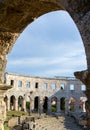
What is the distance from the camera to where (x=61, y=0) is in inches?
168

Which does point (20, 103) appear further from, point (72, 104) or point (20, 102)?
point (72, 104)

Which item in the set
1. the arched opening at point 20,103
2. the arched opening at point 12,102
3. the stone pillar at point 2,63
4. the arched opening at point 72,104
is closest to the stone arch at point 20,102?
the arched opening at point 20,103

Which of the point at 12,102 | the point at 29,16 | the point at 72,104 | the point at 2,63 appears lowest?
the point at 72,104

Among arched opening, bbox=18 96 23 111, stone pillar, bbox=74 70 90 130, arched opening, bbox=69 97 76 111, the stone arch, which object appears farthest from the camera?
arched opening, bbox=69 97 76 111

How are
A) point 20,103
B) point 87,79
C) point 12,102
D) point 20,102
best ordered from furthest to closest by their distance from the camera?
point 20,102 → point 20,103 → point 12,102 → point 87,79

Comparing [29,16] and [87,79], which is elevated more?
[29,16]

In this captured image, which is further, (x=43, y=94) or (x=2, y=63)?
(x=43, y=94)

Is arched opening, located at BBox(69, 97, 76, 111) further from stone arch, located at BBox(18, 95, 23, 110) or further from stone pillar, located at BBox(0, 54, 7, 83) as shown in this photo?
stone pillar, located at BBox(0, 54, 7, 83)

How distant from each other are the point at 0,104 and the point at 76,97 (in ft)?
159

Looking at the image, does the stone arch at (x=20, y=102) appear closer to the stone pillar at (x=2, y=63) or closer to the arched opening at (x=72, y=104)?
the arched opening at (x=72, y=104)

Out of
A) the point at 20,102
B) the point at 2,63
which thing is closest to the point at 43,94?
the point at 20,102

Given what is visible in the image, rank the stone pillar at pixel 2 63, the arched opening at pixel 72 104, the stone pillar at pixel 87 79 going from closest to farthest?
the stone pillar at pixel 87 79, the stone pillar at pixel 2 63, the arched opening at pixel 72 104

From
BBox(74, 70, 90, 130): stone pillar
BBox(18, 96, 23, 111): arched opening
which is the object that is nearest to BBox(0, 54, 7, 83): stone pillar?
BBox(74, 70, 90, 130): stone pillar

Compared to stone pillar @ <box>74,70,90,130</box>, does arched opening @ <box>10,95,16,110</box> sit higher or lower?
higher
